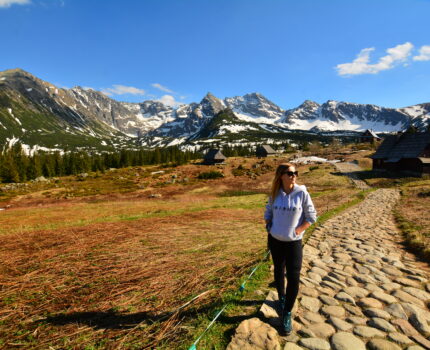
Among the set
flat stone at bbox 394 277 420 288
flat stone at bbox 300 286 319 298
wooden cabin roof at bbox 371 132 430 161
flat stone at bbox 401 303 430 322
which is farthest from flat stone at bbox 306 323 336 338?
wooden cabin roof at bbox 371 132 430 161

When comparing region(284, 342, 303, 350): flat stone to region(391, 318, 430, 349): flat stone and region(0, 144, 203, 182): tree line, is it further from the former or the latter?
region(0, 144, 203, 182): tree line

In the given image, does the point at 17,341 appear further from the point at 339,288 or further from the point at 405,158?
the point at 405,158

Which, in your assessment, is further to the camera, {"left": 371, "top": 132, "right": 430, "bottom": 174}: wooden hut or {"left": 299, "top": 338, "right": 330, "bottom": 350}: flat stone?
{"left": 371, "top": 132, "right": 430, "bottom": 174}: wooden hut

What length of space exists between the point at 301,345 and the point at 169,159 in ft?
408

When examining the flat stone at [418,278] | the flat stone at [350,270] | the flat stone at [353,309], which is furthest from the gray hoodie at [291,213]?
the flat stone at [418,278]

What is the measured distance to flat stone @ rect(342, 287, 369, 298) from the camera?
480 cm

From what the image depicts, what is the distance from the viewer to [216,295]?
4.68 m

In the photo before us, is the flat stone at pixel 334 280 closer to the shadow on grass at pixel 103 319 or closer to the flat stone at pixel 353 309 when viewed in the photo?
the flat stone at pixel 353 309

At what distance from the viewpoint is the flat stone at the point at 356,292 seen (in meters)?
4.80

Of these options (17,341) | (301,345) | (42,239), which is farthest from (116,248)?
(301,345)

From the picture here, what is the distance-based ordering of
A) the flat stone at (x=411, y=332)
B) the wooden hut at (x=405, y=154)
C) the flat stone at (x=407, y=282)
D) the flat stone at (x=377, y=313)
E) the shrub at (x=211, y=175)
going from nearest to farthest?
the flat stone at (x=411, y=332) < the flat stone at (x=377, y=313) < the flat stone at (x=407, y=282) < the wooden hut at (x=405, y=154) < the shrub at (x=211, y=175)

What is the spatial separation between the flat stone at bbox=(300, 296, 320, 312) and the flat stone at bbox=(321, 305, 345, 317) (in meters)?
0.13

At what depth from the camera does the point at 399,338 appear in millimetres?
3486

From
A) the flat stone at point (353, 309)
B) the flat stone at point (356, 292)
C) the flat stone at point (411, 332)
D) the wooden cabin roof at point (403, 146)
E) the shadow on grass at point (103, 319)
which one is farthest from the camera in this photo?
the wooden cabin roof at point (403, 146)
